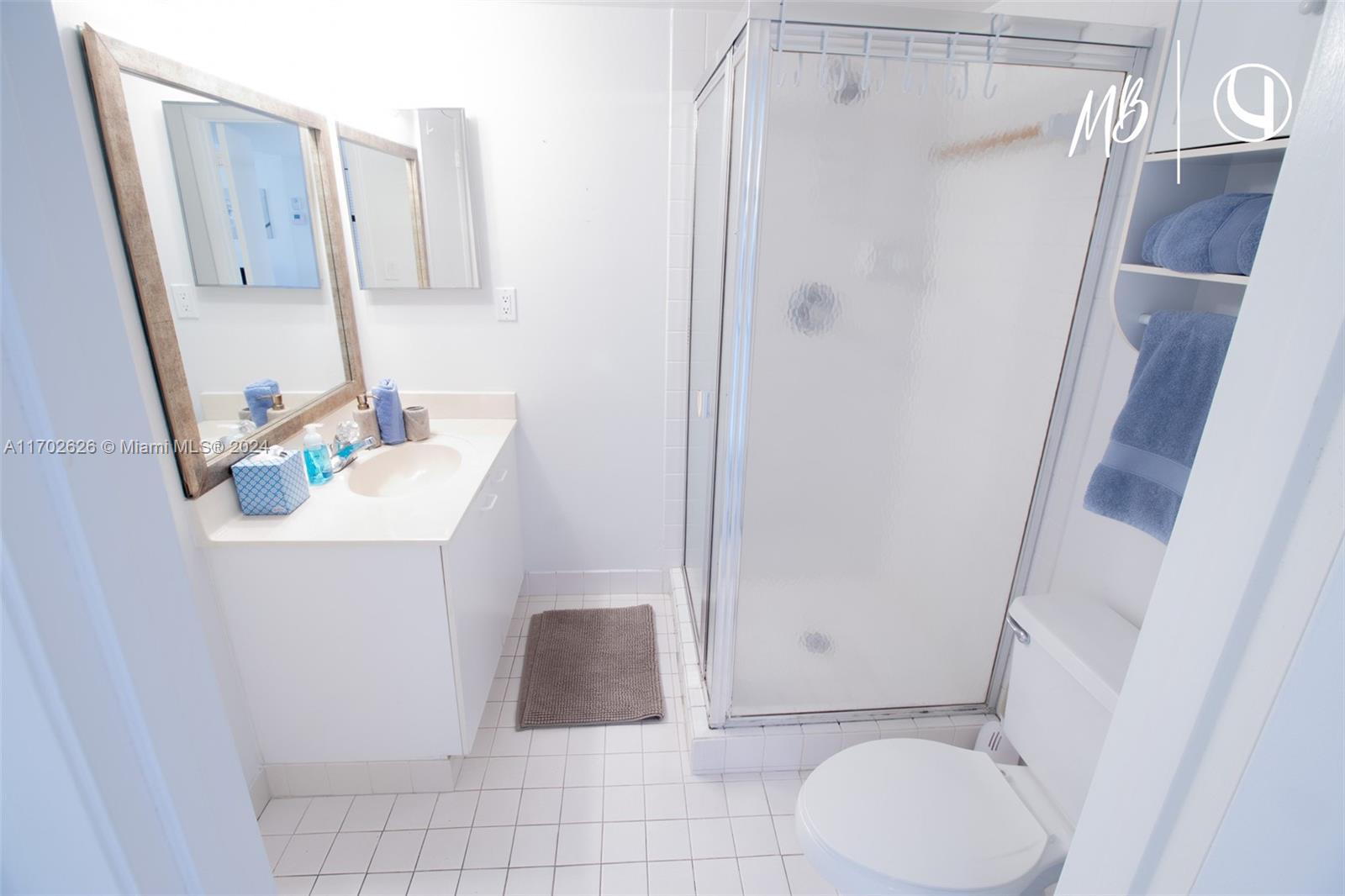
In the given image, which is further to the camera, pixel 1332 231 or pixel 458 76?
pixel 458 76

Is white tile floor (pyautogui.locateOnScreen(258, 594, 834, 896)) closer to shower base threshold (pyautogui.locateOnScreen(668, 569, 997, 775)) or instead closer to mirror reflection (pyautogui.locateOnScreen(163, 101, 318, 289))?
shower base threshold (pyautogui.locateOnScreen(668, 569, 997, 775))

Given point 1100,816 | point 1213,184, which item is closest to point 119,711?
Result: point 1100,816

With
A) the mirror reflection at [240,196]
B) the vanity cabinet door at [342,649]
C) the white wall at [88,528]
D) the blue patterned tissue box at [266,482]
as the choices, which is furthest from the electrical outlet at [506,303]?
the white wall at [88,528]

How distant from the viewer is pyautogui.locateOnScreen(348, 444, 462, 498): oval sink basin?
1923mm

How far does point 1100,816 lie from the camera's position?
0.49 meters

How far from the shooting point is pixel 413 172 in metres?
1.97

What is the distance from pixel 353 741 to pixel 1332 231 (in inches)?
77.0

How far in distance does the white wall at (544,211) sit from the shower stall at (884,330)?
377 mm

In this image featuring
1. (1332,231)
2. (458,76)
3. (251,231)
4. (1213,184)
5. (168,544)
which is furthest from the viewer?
(458,76)

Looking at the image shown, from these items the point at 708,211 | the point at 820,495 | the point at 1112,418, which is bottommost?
A: the point at 820,495

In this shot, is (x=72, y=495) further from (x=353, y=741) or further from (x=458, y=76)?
(x=458, y=76)

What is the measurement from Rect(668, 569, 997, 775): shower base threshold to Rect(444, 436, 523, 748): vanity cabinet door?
62 centimetres

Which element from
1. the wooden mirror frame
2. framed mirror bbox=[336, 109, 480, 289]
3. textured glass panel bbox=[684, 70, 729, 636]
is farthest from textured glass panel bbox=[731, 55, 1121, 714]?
the wooden mirror frame

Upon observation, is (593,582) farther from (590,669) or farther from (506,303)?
(506,303)
